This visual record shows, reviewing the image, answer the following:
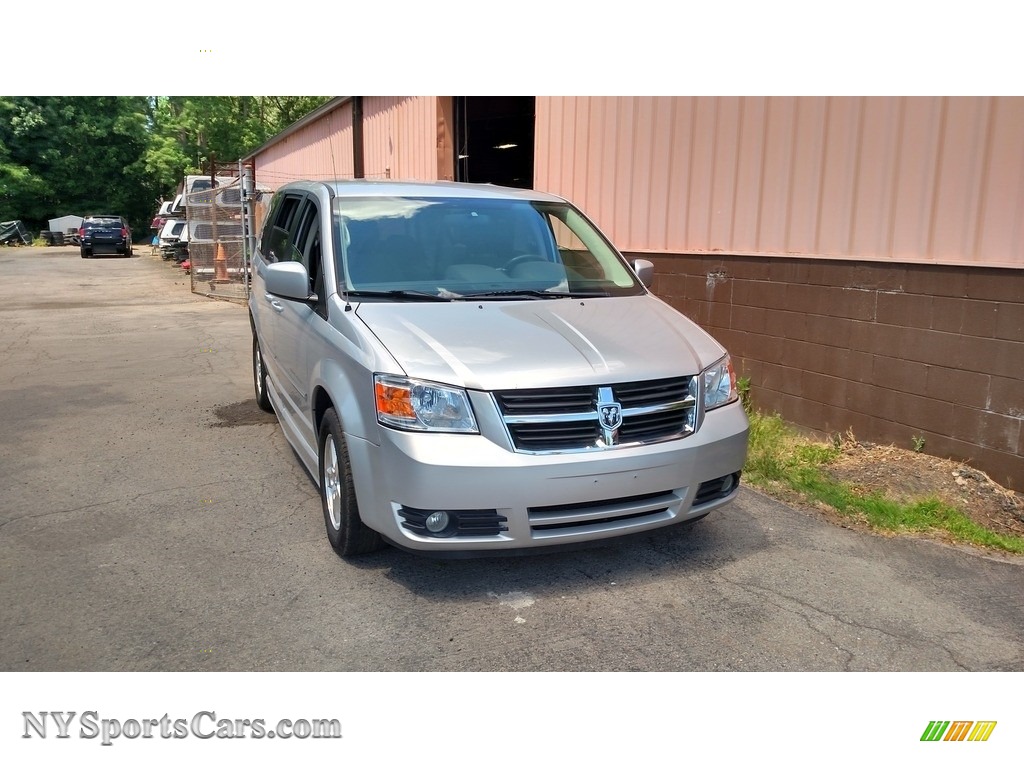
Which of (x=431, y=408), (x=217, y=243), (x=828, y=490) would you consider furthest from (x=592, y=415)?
(x=217, y=243)

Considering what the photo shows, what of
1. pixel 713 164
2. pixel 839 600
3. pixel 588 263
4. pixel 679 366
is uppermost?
pixel 713 164

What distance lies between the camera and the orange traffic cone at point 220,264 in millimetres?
19250

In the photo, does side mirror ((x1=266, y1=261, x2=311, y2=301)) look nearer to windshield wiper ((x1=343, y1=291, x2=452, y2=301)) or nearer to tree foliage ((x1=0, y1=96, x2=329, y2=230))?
windshield wiper ((x1=343, y1=291, x2=452, y2=301))

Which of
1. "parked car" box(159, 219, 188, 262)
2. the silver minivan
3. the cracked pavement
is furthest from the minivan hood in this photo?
"parked car" box(159, 219, 188, 262)

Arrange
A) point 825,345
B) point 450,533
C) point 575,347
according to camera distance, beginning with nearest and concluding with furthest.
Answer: point 450,533
point 575,347
point 825,345

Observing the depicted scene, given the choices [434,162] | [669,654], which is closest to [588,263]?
[669,654]

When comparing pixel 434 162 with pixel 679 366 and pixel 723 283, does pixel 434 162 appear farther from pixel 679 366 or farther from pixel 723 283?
pixel 679 366

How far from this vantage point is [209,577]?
163 inches

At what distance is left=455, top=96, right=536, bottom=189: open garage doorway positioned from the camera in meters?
12.9

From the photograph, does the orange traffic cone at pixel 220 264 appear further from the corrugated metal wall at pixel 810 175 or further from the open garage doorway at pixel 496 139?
the corrugated metal wall at pixel 810 175

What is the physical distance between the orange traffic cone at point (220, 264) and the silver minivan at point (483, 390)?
1515 centimetres

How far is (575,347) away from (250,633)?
1.90 m

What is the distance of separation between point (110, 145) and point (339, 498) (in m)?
52.9
